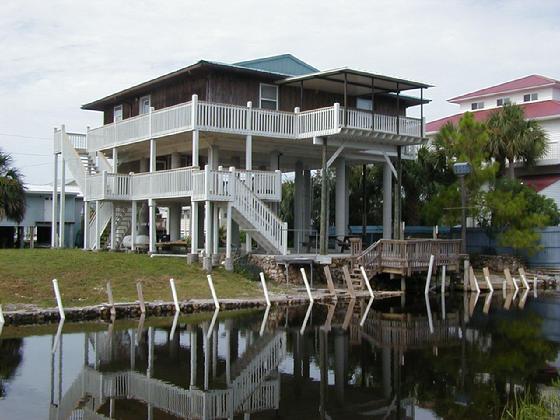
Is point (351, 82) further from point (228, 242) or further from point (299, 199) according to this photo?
point (228, 242)

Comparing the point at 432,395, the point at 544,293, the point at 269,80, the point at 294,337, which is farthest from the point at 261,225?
the point at 432,395

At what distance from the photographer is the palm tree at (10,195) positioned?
38.5 meters

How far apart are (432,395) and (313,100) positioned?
76.7 feet

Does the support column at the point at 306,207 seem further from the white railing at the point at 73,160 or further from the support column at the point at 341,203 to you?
the white railing at the point at 73,160

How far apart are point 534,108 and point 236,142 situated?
27.7 m

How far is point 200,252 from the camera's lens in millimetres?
32844

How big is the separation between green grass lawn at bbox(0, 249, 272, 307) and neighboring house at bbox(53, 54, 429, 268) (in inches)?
63.1

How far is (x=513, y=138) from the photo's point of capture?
4166cm

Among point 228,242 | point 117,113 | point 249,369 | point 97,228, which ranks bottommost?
point 249,369

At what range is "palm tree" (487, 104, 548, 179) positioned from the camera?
41.6 meters

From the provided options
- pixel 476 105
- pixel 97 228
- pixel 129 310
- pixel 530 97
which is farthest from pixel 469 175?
pixel 476 105

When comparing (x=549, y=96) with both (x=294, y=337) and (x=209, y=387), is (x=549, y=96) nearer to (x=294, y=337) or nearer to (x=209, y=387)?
(x=294, y=337)

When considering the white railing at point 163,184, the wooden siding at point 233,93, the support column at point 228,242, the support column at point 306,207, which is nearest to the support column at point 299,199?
the support column at point 306,207

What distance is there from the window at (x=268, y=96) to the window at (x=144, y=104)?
6.75m
